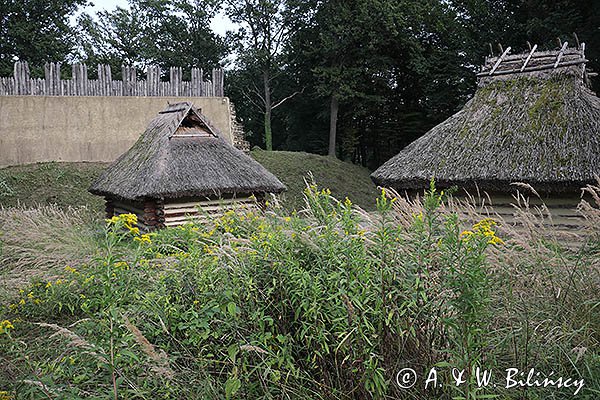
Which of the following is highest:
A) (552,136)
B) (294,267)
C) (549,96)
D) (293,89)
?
(293,89)

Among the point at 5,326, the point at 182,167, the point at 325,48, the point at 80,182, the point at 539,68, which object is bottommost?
the point at 5,326

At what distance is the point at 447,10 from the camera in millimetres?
24531

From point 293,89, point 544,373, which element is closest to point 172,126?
point 544,373

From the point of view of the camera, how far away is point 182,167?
34.9ft

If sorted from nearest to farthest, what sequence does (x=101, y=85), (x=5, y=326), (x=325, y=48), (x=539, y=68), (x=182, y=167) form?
1. (x=5, y=326)
2. (x=539, y=68)
3. (x=182, y=167)
4. (x=101, y=85)
5. (x=325, y=48)

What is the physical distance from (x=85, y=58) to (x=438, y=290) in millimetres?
29064

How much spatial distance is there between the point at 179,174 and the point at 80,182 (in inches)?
259

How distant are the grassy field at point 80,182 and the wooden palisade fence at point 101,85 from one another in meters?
2.42

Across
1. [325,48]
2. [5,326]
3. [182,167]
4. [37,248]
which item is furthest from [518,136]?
[325,48]

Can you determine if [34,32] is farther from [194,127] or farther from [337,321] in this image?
[337,321]

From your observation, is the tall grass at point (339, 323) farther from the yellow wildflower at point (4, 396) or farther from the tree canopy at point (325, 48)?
the tree canopy at point (325, 48)

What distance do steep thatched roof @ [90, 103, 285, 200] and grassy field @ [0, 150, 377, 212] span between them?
130 cm

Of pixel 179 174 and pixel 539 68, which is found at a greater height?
pixel 539 68

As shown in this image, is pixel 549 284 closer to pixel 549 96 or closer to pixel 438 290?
pixel 438 290
